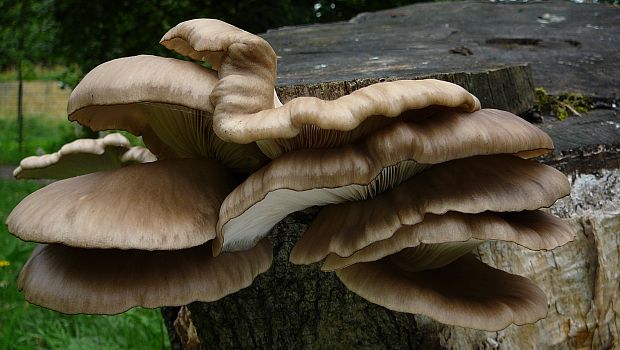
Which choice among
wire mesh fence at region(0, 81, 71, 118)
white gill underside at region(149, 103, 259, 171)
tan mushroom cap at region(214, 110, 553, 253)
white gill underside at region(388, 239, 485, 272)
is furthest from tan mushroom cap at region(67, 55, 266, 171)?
wire mesh fence at region(0, 81, 71, 118)

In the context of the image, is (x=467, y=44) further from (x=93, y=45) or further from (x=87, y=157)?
(x=93, y=45)

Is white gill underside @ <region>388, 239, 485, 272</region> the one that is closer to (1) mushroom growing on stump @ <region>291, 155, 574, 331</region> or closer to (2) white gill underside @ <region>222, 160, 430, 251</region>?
(1) mushroom growing on stump @ <region>291, 155, 574, 331</region>

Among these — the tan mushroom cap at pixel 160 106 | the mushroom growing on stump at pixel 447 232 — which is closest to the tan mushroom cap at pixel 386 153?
the mushroom growing on stump at pixel 447 232

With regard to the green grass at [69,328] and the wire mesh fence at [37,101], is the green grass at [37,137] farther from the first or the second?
the green grass at [69,328]

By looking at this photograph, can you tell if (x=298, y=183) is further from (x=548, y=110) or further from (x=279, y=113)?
(x=548, y=110)

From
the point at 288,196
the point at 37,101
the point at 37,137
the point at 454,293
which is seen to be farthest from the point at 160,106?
the point at 37,101

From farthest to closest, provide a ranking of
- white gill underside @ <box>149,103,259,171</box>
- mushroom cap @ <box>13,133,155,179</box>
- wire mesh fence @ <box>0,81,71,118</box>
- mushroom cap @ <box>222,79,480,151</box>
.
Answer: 1. wire mesh fence @ <box>0,81,71,118</box>
2. mushroom cap @ <box>13,133,155,179</box>
3. white gill underside @ <box>149,103,259,171</box>
4. mushroom cap @ <box>222,79,480,151</box>
